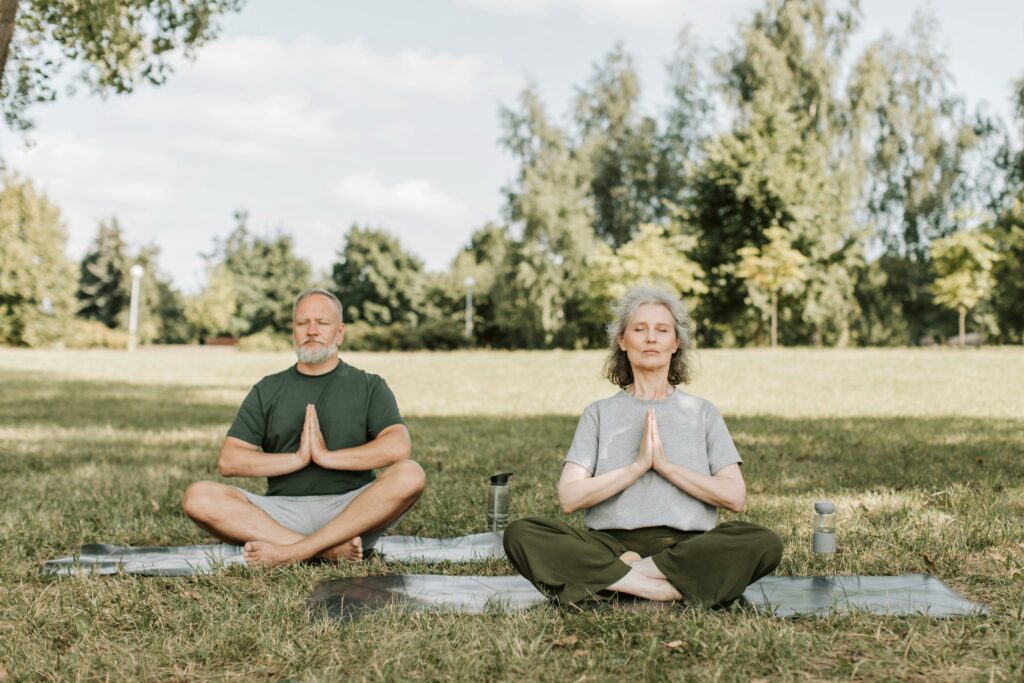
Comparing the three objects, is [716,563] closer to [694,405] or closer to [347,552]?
[694,405]

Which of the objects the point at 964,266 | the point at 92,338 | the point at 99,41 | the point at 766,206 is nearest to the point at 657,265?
the point at 766,206

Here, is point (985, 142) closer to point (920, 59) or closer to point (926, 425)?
point (920, 59)

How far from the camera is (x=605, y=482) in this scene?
409 cm

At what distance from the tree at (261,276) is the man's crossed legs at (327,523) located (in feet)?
196

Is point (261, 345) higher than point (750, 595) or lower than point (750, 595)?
higher

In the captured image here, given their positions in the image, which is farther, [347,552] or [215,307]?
[215,307]

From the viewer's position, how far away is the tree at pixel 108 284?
232 ft

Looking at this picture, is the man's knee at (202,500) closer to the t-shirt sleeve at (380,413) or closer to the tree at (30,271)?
the t-shirt sleeve at (380,413)

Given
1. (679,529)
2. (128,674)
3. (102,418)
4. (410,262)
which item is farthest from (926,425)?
(410,262)

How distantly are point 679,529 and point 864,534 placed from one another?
1934mm

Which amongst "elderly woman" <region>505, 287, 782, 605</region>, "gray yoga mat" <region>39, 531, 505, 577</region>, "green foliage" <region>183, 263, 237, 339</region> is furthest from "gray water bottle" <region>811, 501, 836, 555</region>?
"green foliage" <region>183, 263, 237, 339</region>

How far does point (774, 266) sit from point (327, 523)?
1003 inches

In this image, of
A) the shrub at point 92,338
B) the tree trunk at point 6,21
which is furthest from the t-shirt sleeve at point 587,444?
the shrub at point 92,338

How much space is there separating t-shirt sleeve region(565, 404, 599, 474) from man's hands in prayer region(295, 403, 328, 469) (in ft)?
5.14
